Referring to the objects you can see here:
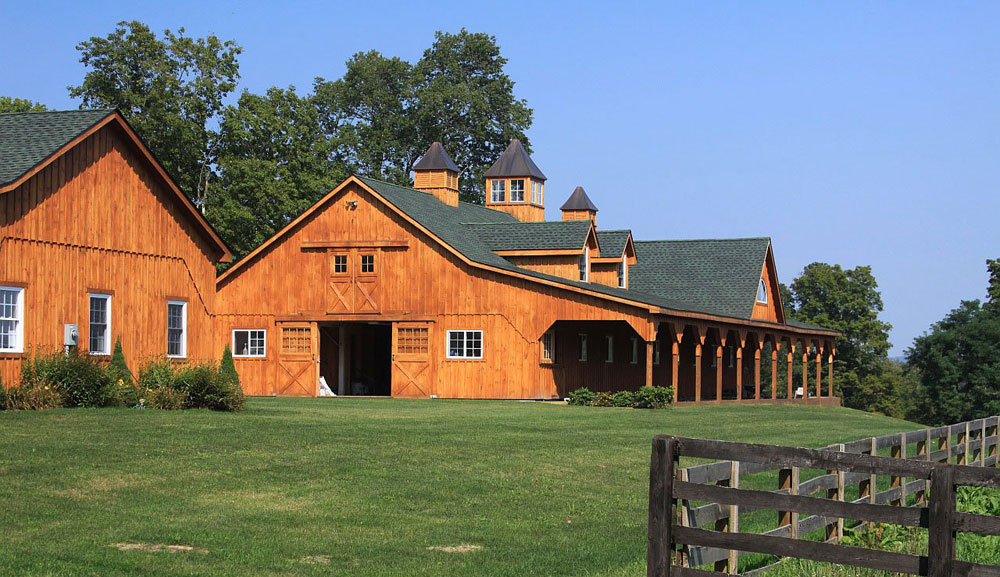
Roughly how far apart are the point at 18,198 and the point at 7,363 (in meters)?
3.25

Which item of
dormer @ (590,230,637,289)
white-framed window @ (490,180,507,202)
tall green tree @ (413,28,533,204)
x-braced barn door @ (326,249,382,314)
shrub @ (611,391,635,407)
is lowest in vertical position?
shrub @ (611,391,635,407)

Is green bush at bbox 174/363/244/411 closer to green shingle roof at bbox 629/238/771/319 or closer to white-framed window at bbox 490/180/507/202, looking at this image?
green shingle roof at bbox 629/238/771/319

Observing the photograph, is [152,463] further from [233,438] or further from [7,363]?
[7,363]

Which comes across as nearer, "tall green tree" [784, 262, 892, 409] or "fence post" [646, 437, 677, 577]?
"fence post" [646, 437, 677, 577]

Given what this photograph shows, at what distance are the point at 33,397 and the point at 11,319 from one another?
2.38m

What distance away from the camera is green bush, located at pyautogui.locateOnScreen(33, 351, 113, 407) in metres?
24.1

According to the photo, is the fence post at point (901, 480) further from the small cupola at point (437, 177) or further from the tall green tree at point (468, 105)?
the tall green tree at point (468, 105)

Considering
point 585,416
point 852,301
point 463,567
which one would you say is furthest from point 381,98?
point 463,567

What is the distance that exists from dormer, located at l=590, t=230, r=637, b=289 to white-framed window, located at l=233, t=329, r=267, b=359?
12729 millimetres

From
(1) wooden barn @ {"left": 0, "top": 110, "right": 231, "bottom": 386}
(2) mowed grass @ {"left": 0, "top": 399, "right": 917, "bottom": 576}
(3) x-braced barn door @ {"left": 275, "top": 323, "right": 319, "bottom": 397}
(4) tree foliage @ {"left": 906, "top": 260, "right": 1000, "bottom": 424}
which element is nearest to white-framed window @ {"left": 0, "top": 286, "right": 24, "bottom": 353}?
(1) wooden barn @ {"left": 0, "top": 110, "right": 231, "bottom": 386}

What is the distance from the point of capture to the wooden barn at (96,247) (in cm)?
2500

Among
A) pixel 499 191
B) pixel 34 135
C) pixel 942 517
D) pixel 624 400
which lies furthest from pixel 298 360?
pixel 942 517

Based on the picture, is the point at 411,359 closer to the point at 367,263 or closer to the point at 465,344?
the point at 465,344

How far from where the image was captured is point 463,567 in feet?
39.0
